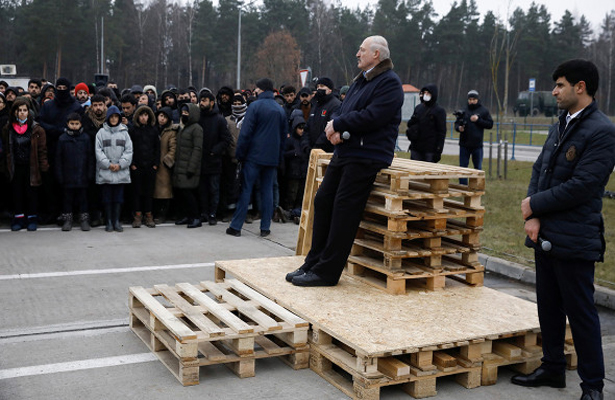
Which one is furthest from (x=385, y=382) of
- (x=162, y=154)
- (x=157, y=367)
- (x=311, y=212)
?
(x=162, y=154)

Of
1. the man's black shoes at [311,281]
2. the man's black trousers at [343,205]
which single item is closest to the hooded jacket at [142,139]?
the man's black trousers at [343,205]

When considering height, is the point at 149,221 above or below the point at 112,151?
below

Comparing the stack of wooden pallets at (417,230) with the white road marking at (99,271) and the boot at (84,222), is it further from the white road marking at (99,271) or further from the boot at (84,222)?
the boot at (84,222)

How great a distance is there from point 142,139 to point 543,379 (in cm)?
759

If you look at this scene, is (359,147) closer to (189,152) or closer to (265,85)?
(265,85)

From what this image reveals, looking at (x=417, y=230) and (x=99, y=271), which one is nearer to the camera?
(x=417, y=230)

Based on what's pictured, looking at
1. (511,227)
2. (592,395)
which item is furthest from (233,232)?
(592,395)

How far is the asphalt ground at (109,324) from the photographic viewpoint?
4789mm

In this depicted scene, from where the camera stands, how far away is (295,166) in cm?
1215

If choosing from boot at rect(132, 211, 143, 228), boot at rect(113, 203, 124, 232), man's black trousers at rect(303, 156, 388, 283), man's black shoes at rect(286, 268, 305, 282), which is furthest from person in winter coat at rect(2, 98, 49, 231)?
man's black trousers at rect(303, 156, 388, 283)

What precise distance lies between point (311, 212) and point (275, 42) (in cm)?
5433

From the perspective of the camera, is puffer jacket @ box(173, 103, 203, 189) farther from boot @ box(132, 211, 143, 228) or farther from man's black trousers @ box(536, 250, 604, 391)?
man's black trousers @ box(536, 250, 604, 391)

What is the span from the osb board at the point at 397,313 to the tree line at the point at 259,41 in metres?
52.4

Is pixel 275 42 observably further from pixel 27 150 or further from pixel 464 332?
pixel 464 332
